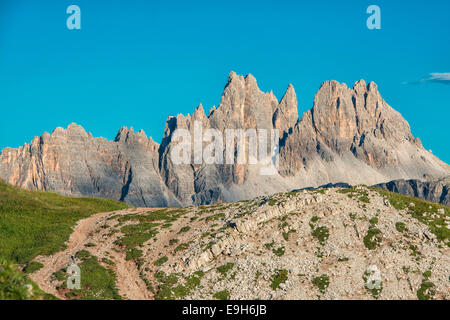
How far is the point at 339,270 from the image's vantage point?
4744 centimetres

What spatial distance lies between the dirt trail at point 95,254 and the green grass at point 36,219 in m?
1.06

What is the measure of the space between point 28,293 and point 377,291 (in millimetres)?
27929

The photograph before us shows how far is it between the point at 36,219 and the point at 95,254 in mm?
13897

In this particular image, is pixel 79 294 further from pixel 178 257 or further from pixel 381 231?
pixel 381 231

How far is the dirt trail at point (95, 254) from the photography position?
46.1 m

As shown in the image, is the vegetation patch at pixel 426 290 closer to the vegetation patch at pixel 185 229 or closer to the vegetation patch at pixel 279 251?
the vegetation patch at pixel 279 251

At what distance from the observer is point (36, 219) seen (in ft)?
208

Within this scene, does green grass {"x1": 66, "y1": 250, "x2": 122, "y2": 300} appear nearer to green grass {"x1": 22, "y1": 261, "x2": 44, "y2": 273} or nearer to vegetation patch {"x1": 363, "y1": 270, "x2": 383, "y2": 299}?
green grass {"x1": 22, "y1": 261, "x2": 44, "y2": 273}

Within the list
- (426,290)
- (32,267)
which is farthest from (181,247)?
(426,290)

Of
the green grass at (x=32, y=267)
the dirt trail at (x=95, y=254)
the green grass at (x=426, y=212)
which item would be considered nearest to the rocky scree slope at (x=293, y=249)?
the green grass at (x=426, y=212)

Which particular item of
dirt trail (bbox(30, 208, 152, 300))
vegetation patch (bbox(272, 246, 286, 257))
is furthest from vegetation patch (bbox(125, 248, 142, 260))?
vegetation patch (bbox(272, 246, 286, 257))

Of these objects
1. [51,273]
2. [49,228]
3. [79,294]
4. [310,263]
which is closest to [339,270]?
[310,263]

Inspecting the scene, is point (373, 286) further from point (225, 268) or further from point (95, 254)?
point (95, 254)

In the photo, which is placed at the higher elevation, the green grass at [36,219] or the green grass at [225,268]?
the green grass at [36,219]
